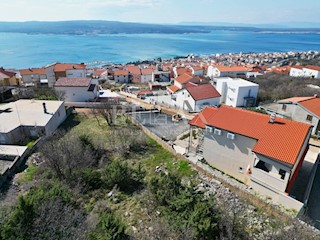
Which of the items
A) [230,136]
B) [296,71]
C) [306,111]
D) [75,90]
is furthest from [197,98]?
[296,71]

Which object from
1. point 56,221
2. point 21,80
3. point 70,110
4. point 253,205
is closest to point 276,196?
point 253,205

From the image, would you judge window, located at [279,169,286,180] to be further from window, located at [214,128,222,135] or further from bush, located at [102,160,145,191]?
bush, located at [102,160,145,191]

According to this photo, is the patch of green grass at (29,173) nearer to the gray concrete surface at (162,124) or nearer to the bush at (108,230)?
the bush at (108,230)

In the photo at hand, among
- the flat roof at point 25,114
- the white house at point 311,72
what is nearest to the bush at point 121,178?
the flat roof at point 25,114

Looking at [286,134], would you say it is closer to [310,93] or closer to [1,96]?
[310,93]

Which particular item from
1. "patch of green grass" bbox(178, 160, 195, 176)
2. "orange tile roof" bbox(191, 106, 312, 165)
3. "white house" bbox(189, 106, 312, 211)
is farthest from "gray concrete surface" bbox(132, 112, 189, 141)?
"orange tile roof" bbox(191, 106, 312, 165)
